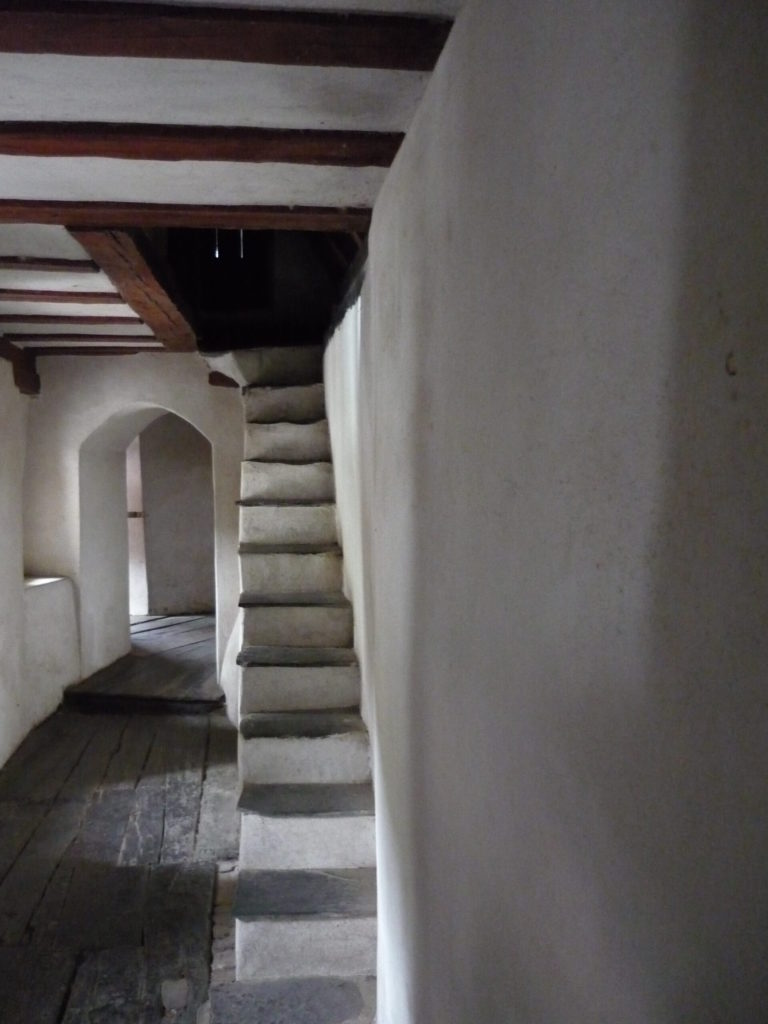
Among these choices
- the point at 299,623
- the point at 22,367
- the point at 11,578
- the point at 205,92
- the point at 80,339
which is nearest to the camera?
the point at 205,92

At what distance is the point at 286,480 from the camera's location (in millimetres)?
3857

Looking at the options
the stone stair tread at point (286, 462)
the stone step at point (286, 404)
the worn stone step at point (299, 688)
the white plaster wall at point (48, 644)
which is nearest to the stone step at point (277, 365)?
the stone step at point (286, 404)

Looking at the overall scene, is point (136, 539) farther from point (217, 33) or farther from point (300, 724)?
point (217, 33)

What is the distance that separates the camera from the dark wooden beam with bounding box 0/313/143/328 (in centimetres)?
385

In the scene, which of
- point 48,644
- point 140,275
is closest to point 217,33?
point 140,275

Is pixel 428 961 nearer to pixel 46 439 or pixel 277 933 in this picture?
pixel 277 933

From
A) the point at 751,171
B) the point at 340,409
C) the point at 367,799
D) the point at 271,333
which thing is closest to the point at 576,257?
the point at 751,171

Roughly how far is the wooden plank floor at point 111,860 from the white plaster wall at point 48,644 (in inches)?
6.2

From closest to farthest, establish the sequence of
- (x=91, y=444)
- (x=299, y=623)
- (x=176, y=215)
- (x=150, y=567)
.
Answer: (x=176, y=215) < (x=299, y=623) < (x=91, y=444) < (x=150, y=567)

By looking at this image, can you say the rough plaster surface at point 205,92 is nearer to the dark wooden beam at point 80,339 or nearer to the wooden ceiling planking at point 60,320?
the wooden ceiling planking at point 60,320

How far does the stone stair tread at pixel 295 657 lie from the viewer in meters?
2.99

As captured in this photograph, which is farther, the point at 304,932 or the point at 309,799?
the point at 309,799

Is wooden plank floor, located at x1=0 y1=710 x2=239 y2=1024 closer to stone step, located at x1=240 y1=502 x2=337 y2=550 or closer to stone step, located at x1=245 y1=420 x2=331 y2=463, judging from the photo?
stone step, located at x1=240 y1=502 x2=337 y2=550

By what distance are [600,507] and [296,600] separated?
265 cm
